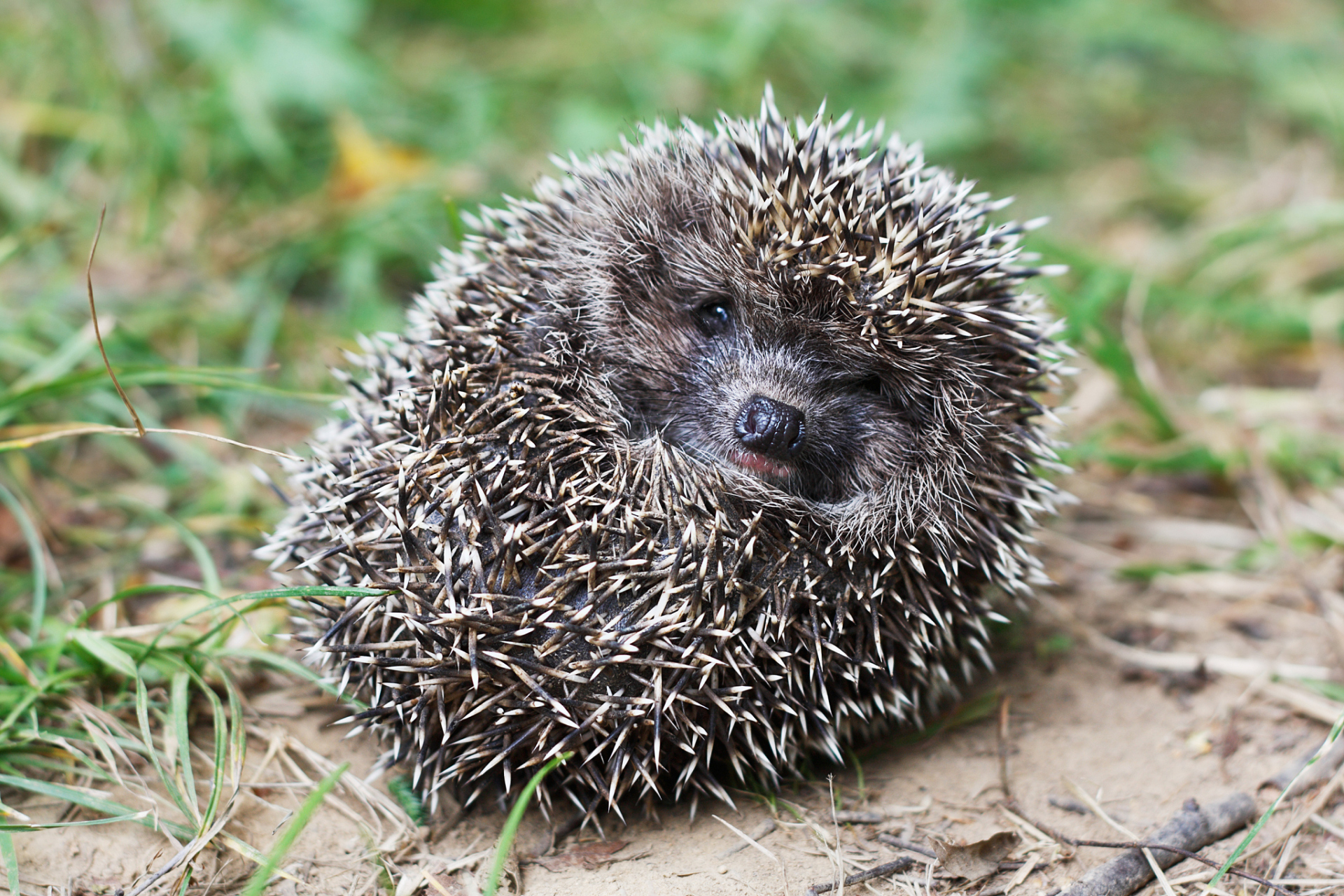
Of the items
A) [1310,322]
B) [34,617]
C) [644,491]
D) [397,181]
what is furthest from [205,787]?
[1310,322]

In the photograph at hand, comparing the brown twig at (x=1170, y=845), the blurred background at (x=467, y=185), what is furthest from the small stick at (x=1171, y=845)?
the blurred background at (x=467, y=185)

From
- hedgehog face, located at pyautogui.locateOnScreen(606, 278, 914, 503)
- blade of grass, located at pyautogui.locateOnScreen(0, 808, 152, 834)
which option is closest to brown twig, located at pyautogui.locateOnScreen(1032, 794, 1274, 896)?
hedgehog face, located at pyautogui.locateOnScreen(606, 278, 914, 503)

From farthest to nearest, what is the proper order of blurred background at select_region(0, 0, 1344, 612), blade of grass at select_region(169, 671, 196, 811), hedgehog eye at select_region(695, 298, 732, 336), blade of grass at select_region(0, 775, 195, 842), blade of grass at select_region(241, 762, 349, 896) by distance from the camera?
blurred background at select_region(0, 0, 1344, 612)
hedgehog eye at select_region(695, 298, 732, 336)
blade of grass at select_region(169, 671, 196, 811)
blade of grass at select_region(0, 775, 195, 842)
blade of grass at select_region(241, 762, 349, 896)

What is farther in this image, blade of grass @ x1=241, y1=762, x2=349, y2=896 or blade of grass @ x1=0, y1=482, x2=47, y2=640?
blade of grass @ x1=0, y1=482, x2=47, y2=640

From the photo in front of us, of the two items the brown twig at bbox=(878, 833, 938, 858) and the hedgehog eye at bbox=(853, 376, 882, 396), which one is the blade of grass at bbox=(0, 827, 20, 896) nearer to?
the brown twig at bbox=(878, 833, 938, 858)

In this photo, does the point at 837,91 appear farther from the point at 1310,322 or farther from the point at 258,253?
the point at 258,253

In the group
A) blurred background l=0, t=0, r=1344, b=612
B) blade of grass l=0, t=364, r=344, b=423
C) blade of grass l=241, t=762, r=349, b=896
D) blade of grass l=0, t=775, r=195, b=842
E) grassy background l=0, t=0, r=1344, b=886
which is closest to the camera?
blade of grass l=241, t=762, r=349, b=896

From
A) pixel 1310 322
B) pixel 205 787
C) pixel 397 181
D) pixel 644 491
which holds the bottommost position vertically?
pixel 205 787
